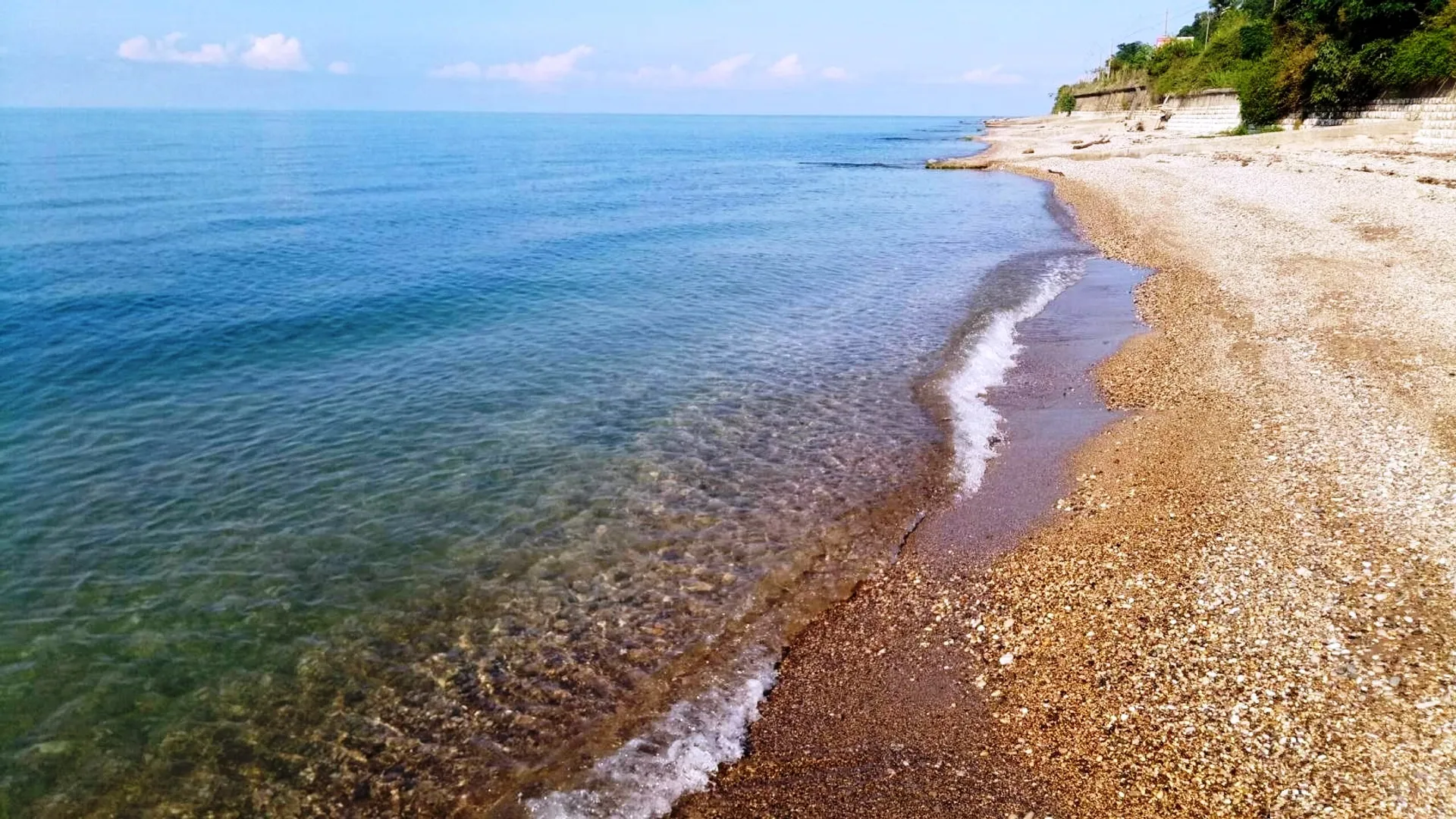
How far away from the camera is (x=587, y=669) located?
8484mm

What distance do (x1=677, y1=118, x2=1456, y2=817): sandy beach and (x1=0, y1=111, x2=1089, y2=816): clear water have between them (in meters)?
1.66

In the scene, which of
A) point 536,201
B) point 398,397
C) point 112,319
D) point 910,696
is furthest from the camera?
point 536,201

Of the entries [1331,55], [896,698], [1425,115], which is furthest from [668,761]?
[1331,55]

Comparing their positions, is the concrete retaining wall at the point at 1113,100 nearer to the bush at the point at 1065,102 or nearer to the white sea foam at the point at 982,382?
the bush at the point at 1065,102

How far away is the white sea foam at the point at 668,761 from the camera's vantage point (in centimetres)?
671

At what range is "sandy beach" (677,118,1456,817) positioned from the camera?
6.28m

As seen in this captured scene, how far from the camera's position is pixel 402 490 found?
1253 cm

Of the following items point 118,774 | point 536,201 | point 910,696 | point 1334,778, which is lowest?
point 118,774

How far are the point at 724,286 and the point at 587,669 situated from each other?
20917mm

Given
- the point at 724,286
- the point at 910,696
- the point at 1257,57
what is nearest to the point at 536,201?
the point at 724,286

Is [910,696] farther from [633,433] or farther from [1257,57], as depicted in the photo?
[1257,57]

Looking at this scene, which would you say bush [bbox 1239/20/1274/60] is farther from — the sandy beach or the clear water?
the sandy beach

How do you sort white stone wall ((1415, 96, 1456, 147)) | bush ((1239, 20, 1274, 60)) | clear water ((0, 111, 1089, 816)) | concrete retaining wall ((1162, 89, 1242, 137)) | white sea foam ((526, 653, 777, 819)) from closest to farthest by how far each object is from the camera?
white sea foam ((526, 653, 777, 819)) < clear water ((0, 111, 1089, 816)) < white stone wall ((1415, 96, 1456, 147)) < concrete retaining wall ((1162, 89, 1242, 137)) < bush ((1239, 20, 1274, 60))

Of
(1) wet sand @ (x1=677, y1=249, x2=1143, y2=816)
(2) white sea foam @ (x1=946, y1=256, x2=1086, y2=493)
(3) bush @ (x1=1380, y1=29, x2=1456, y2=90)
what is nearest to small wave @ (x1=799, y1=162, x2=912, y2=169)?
(3) bush @ (x1=1380, y1=29, x2=1456, y2=90)
